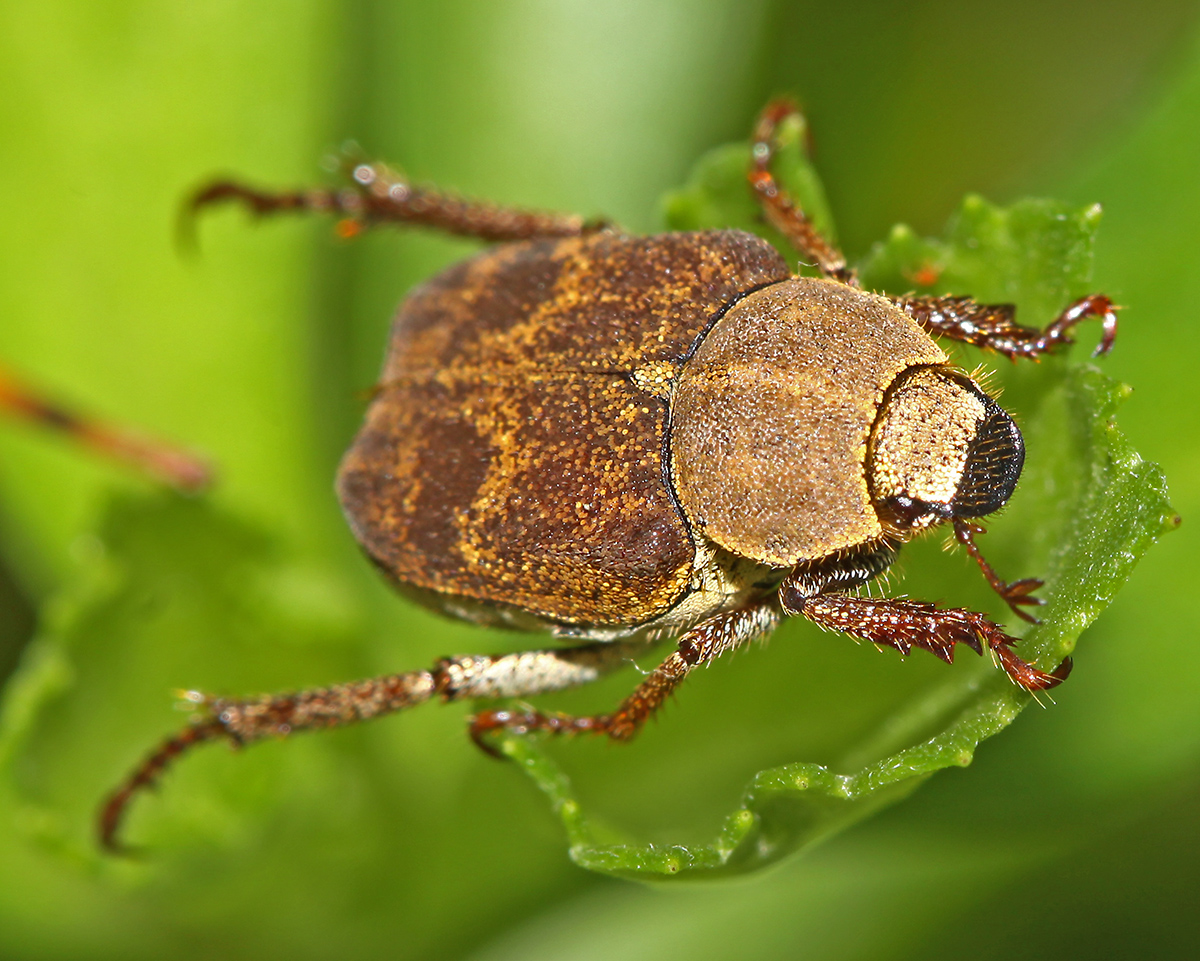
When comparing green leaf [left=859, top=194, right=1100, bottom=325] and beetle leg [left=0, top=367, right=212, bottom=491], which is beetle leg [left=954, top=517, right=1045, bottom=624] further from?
beetle leg [left=0, top=367, right=212, bottom=491]

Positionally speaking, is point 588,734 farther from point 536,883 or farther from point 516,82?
point 516,82

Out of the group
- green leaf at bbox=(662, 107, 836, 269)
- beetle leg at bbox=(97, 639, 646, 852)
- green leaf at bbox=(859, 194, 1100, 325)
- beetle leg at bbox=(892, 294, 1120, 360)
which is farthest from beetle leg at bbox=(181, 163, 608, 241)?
beetle leg at bbox=(97, 639, 646, 852)

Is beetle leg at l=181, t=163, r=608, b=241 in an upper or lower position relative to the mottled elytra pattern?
upper

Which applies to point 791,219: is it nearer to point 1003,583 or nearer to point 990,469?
point 990,469

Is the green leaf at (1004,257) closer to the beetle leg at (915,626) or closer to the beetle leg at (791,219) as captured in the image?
the beetle leg at (791,219)

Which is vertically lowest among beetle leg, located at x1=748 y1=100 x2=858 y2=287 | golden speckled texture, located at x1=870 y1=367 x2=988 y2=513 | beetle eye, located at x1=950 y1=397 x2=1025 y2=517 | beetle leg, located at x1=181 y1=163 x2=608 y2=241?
beetle eye, located at x1=950 y1=397 x2=1025 y2=517

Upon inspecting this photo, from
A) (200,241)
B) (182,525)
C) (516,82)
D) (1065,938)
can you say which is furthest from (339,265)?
(1065,938)
